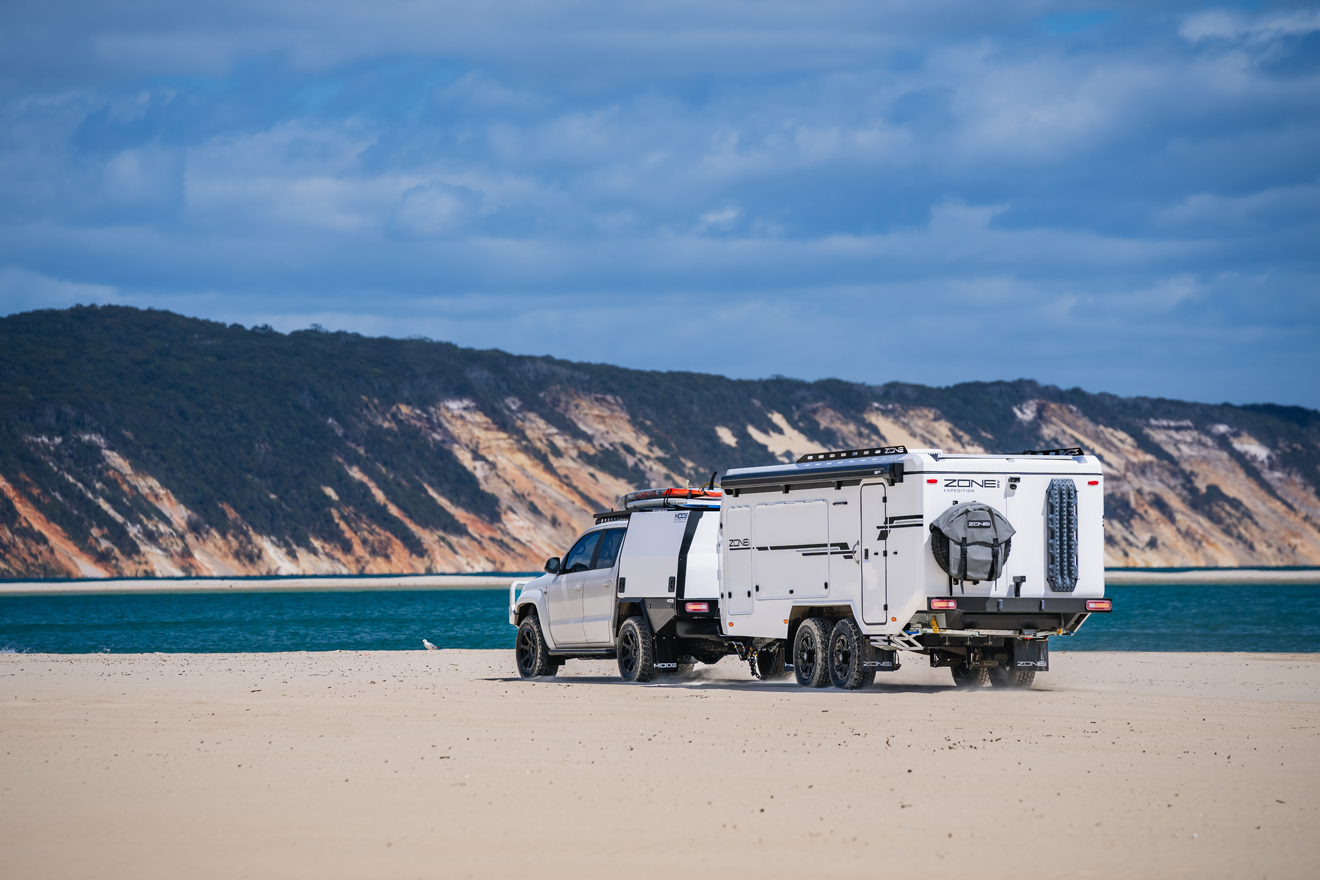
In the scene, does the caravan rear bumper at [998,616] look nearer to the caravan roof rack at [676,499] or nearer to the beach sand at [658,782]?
the beach sand at [658,782]

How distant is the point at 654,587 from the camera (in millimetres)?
21344

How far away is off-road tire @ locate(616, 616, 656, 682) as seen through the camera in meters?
21.4

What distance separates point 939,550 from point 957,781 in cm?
692

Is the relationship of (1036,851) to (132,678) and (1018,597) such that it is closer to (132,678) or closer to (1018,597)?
(1018,597)

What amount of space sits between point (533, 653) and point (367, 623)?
2537cm

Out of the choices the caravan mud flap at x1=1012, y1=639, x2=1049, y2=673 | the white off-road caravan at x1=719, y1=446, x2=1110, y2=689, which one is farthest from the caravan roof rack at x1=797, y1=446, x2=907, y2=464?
the caravan mud flap at x1=1012, y1=639, x2=1049, y2=673

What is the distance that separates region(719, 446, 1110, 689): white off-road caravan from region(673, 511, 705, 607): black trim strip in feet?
3.54

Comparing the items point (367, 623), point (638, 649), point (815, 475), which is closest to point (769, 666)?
point (638, 649)

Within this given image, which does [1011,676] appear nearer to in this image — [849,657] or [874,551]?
[849,657]

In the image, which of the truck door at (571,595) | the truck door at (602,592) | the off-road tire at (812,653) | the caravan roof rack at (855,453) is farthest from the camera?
the truck door at (571,595)

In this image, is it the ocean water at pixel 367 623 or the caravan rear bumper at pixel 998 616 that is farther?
the ocean water at pixel 367 623

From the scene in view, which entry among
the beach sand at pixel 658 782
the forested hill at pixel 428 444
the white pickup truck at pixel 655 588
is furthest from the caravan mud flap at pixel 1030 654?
the forested hill at pixel 428 444

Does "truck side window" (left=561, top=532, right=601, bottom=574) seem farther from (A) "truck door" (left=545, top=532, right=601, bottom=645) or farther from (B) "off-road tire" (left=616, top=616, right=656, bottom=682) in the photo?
(B) "off-road tire" (left=616, top=616, right=656, bottom=682)

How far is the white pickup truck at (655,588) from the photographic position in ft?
69.9
